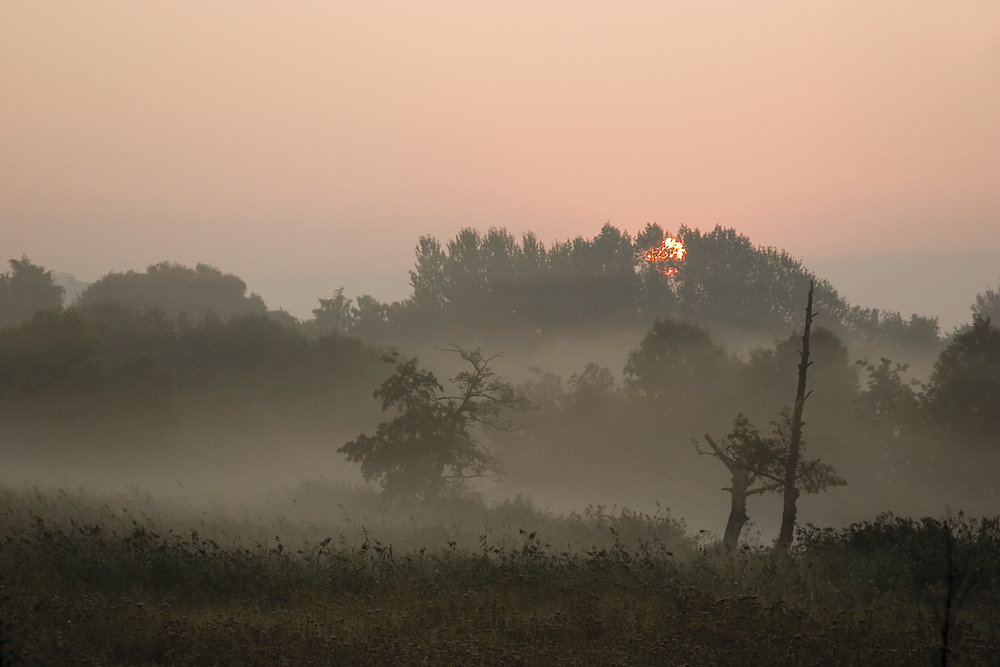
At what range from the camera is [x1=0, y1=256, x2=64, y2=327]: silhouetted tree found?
369ft

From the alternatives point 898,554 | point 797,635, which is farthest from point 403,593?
point 898,554

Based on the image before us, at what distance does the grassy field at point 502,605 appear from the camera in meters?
11.9

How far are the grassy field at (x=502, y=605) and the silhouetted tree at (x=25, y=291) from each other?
106 metres

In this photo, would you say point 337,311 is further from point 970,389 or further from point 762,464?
point 762,464

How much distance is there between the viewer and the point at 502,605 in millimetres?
14273

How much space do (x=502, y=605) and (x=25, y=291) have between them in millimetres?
116920

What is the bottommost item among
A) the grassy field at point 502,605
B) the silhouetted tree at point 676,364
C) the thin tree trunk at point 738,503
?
the thin tree trunk at point 738,503

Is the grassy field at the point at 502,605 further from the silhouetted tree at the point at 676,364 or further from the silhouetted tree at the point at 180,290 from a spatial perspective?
the silhouetted tree at the point at 180,290

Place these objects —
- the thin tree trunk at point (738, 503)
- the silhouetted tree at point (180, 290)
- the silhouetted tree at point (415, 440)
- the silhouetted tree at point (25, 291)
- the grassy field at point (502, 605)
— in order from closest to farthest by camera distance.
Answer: the grassy field at point (502, 605), the thin tree trunk at point (738, 503), the silhouetted tree at point (415, 440), the silhouetted tree at point (25, 291), the silhouetted tree at point (180, 290)

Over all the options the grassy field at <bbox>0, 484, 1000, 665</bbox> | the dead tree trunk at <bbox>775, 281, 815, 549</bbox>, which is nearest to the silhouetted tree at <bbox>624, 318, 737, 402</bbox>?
the dead tree trunk at <bbox>775, 281, 815, 549</bbox>

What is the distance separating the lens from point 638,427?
6569 centimetres

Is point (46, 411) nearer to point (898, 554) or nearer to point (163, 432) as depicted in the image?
point (163, 432)

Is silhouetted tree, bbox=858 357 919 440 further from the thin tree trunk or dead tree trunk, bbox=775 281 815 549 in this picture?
dead tree trunk, bbox=775 281 815 549

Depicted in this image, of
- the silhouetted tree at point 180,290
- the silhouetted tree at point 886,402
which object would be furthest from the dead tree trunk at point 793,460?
the silhouetted tree at point 180,290
